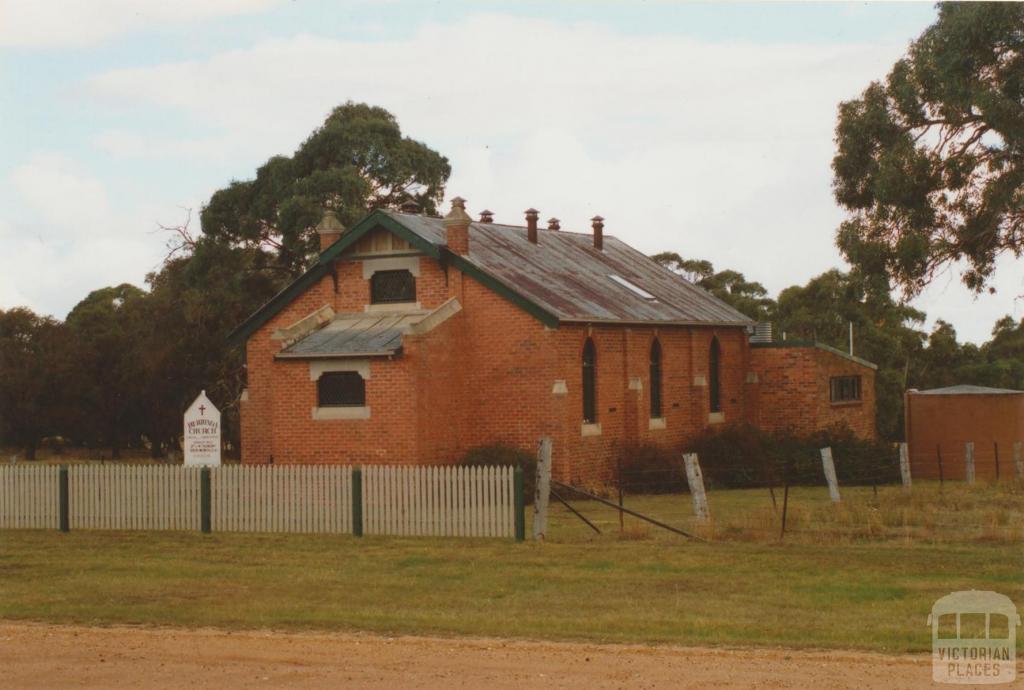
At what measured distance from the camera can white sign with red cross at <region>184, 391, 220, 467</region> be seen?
26016mm

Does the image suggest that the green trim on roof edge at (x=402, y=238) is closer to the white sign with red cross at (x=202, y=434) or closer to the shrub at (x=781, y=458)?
the shrub at (x=781, y=458)

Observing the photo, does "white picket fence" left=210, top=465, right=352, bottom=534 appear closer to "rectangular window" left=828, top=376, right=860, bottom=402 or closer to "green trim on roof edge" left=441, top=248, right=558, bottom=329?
"green trim on roof edge" left=441, top=248, right=558, bottom=329

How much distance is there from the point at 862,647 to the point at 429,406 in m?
19.9

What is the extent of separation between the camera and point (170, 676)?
12.5m

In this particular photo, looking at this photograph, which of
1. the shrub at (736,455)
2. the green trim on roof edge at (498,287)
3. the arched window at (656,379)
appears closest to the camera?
the green trim on roof edge at (498,287)

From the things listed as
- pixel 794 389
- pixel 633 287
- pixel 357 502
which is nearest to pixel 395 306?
pixel 633 287

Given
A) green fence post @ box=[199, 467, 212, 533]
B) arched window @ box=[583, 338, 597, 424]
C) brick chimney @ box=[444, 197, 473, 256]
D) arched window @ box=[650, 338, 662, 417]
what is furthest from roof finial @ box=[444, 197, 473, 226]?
green fence post @ box=[199, 467, 212, 533]

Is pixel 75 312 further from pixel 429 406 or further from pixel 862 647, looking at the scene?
pixel 862 647

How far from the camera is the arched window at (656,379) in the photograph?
38.1m

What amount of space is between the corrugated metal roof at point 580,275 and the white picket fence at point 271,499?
10.4m

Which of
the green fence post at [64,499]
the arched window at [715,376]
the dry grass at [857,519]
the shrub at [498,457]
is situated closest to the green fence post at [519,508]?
the dry grass at [857,519]

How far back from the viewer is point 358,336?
3347 centimetres

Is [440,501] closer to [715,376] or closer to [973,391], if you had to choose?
[715,376]

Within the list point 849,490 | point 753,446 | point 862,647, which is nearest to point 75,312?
point 753,446
